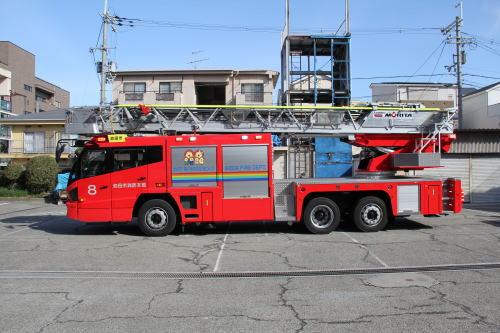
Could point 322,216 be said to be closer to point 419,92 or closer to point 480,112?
point 480,112

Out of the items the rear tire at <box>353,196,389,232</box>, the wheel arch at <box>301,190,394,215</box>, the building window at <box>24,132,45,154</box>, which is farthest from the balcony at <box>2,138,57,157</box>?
the rear tire at <box>353,196,389,232</box>

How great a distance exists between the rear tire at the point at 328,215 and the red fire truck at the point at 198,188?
0.09 feet

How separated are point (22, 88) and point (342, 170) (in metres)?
55.6

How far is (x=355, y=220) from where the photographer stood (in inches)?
490

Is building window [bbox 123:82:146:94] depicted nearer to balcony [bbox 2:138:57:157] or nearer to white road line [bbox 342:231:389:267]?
balcony [bbox 2:138:57:157]

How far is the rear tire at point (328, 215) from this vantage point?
40.0 ft

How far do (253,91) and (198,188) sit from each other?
27021 millimetres

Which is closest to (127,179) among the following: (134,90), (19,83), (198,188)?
(198,188)

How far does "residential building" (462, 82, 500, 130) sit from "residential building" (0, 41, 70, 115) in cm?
5166

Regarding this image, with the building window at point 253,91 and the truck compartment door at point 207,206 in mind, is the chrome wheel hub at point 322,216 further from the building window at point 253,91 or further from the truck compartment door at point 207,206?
the building window at point 253,91

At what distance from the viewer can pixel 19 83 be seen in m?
66.6

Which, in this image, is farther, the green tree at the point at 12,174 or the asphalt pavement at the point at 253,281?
the green tree at the point at 12,174

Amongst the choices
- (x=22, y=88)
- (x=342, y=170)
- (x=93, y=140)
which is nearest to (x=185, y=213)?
(x=93, y=140)

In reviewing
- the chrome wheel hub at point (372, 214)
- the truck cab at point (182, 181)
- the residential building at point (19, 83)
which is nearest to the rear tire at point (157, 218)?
the truck cab at point (182, 181)
